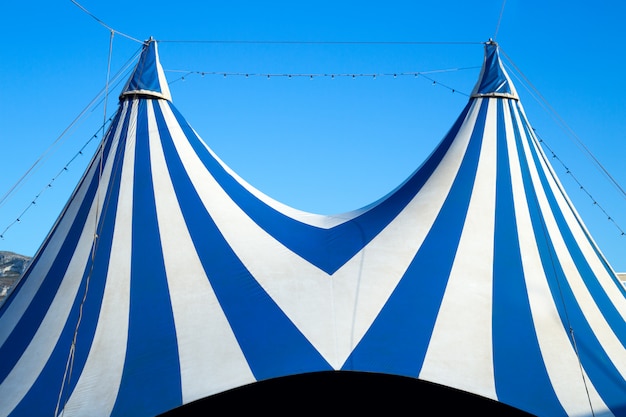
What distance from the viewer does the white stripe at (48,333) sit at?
16.9 ft

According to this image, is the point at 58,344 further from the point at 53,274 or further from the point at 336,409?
the point at 336,409

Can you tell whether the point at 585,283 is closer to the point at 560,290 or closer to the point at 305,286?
the point at 560,290

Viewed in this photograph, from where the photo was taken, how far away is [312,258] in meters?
6.08

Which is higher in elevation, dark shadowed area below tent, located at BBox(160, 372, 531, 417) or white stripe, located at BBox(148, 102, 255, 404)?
white stripe, located at BBox(148, 102, 255, 404)

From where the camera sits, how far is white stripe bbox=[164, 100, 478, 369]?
17.8ft

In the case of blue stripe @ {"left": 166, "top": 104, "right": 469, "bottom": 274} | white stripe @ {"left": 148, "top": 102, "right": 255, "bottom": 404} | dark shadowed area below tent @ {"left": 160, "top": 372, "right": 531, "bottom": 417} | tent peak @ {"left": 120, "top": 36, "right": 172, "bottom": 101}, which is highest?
tent peak @ {"left": 120, "top": 36, "right": 172, "bottom": 101}

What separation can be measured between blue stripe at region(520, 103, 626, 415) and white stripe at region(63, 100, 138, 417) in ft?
11.2

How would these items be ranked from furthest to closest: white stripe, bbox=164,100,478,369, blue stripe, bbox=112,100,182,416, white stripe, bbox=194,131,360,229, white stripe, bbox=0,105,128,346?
white stripe, bbox=194,131,360,229 < white stripe, bbox=0,105,128,346 < white stripe, bbox=164,100,478,369 < blue stripe, bbox=112,100,182,416

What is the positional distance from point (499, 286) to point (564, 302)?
533mm

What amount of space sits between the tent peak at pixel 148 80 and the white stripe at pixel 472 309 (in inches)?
126

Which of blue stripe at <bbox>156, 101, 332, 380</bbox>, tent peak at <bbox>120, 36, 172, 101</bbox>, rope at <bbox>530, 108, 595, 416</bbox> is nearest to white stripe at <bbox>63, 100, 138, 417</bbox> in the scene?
blue stripe at <bbox>156, 101, 332, 380</bbox>

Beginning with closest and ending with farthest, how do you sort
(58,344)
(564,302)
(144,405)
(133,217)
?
(144,405), (58,344), (564,302), (133,217)

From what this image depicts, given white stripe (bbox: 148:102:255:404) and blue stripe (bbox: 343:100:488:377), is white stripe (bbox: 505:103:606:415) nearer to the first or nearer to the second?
blue stripe (bbox: 343:100:488:377)

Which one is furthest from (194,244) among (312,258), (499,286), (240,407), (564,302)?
(564,302)
